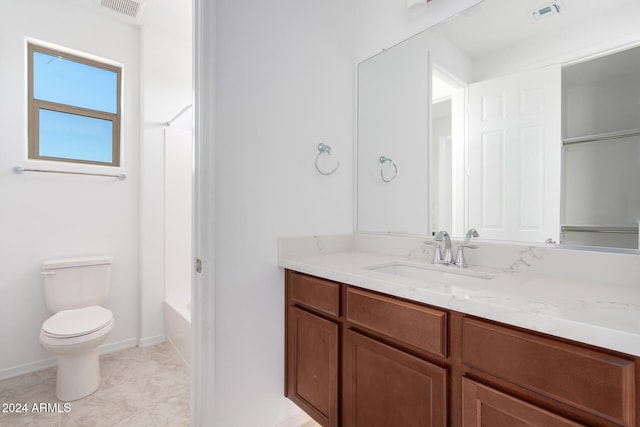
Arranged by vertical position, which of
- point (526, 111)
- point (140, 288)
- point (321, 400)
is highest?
point (526, 111)

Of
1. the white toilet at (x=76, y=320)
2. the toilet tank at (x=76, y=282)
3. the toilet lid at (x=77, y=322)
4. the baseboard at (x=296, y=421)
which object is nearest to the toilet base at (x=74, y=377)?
the white toilet at (x=76, y=320)

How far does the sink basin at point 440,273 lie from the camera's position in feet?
4.00

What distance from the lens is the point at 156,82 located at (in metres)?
2.54

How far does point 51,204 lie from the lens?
2.18 meters

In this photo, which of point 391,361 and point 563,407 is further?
point 391,361

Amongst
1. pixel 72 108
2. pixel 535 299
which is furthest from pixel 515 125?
pixel 72 108

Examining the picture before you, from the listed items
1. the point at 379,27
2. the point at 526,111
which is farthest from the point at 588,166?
the point at 379,27

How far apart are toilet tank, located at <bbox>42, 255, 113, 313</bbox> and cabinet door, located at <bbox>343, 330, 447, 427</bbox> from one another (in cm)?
203

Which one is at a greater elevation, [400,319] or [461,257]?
[461,257]

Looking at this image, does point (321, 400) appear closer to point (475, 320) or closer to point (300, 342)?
point (300, 342)

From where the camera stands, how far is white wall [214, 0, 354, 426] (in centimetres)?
137

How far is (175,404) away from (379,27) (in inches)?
98.2

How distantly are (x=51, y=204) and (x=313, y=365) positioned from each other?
221cm

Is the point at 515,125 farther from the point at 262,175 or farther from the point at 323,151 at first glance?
the point at 262,175
